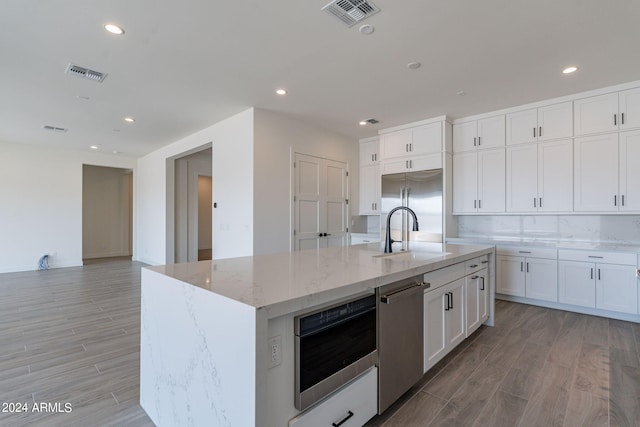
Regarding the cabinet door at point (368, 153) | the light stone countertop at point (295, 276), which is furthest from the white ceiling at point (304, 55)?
the light stone countertop at point (295, 276)

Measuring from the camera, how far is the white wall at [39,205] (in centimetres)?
665

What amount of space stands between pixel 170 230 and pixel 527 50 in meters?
7.27

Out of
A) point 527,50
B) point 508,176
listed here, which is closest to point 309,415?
point 527,50

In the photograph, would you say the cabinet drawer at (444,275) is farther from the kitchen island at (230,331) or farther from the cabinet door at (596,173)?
the cabinet door at (596,173)

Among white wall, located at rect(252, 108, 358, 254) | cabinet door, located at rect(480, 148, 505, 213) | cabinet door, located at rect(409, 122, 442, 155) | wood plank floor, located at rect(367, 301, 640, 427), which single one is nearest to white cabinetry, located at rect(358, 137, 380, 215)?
cabinet door, located at rect(409, 122, 442, 155)

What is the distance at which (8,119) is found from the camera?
5.02 metres

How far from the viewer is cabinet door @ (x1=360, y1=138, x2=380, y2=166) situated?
6215mm

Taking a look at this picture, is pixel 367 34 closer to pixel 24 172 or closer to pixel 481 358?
pixel 481 358

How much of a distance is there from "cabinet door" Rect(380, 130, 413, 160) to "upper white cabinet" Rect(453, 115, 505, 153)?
760mm

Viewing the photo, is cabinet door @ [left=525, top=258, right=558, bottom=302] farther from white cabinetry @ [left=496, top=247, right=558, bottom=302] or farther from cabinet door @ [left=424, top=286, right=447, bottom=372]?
cabinet door @ [left=424, top=286, right=447, bottom=372]

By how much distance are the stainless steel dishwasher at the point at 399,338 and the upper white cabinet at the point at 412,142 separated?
3568mm

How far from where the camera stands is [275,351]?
119 cm

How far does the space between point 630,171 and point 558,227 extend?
109 cm

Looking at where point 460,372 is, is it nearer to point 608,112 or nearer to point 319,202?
point 319,202
